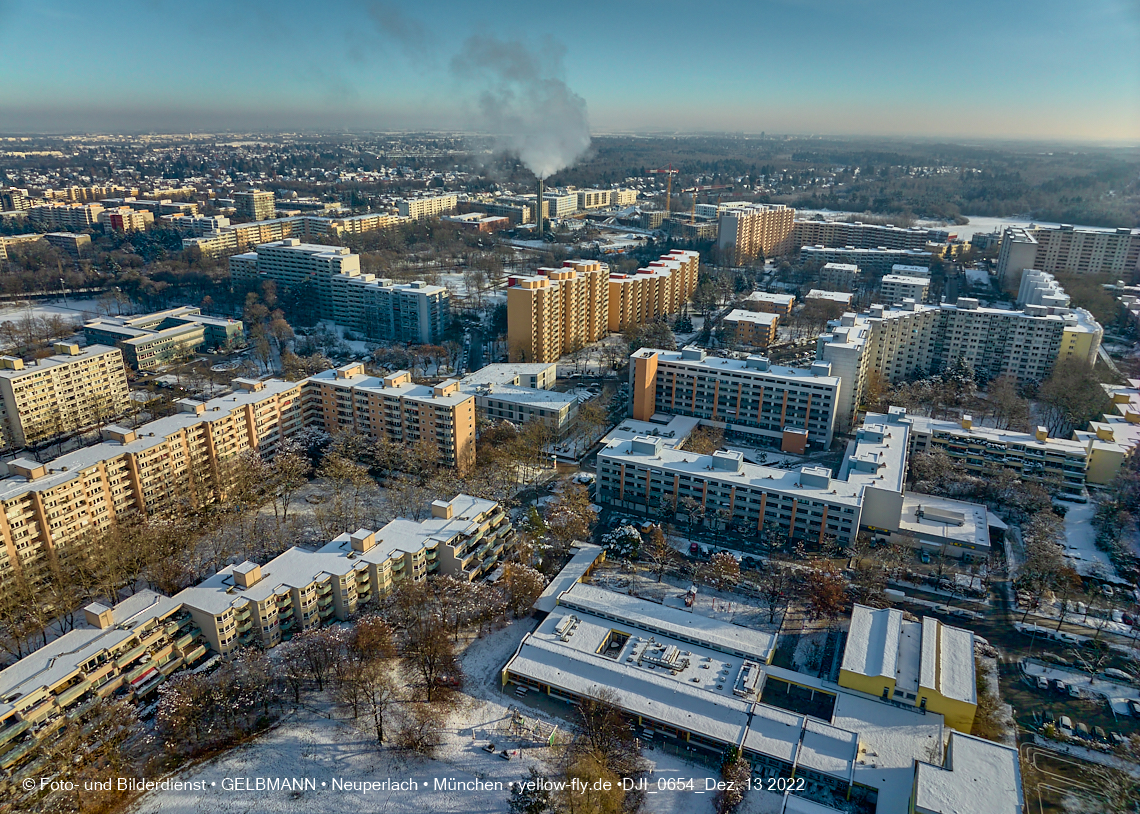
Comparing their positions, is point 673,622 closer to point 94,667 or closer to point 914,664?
point 914,664

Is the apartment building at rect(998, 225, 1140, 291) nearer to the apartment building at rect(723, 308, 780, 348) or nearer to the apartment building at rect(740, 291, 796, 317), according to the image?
the apartment building at rect(740, 291, 796, 317)

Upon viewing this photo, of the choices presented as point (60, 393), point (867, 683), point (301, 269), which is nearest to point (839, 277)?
point (301, 269)

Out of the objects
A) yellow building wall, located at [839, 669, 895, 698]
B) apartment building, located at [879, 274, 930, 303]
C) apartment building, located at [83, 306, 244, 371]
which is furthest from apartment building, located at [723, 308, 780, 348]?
apartment building, located at [83, 306, 244, 371]

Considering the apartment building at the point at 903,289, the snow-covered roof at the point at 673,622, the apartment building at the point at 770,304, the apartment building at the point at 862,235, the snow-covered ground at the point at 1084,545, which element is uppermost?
the apartment building at the point at 862,235

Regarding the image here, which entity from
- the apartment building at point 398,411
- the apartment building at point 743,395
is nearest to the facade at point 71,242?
the apartment building at point 398,411

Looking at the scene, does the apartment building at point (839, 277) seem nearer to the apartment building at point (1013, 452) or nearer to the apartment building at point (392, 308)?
the apartment building at point (1013, 452)

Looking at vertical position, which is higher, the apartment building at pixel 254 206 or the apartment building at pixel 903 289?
the apartment building at pixel 254 206
